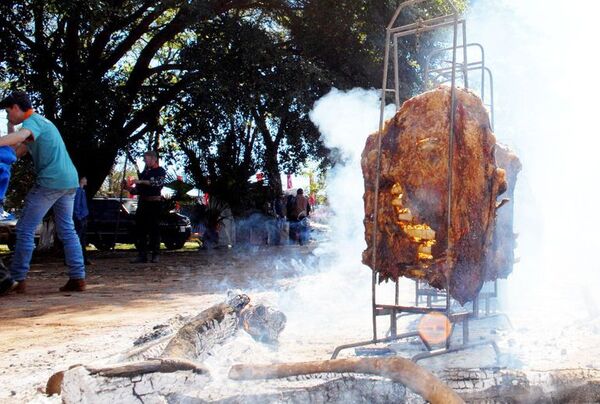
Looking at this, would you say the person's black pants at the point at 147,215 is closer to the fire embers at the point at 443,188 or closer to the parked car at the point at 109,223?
the parked car at the point at 109,223

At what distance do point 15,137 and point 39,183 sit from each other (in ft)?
3.45

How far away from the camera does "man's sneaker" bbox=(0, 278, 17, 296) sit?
298 inches

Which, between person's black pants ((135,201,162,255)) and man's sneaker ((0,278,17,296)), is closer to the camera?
man's sneaker ((0,278,17,296))

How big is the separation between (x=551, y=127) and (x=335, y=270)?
19.4 ft

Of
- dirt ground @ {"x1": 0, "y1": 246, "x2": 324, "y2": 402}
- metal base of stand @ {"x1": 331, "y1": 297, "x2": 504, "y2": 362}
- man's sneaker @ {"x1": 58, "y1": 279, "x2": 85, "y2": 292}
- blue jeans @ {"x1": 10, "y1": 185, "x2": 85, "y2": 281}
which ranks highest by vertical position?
blue jeans @ {"x1": 10, "y1": 185, "x2": 85, "y2": 281}

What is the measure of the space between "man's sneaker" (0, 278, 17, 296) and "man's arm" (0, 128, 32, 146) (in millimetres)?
1943

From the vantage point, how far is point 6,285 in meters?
7.65

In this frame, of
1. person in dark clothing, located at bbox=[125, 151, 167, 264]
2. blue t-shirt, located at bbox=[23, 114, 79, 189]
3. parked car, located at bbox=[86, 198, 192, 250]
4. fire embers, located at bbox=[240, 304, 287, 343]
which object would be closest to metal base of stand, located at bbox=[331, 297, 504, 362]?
fire embers, located at bbox=[240, 304, 287, 343]

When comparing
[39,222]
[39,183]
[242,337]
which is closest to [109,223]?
[39,222]

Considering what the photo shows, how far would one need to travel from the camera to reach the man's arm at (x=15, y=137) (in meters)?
6.22

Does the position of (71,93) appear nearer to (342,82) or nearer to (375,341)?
(342,82)

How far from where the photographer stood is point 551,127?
12.8 metres

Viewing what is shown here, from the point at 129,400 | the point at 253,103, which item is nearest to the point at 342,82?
the point at 253,103

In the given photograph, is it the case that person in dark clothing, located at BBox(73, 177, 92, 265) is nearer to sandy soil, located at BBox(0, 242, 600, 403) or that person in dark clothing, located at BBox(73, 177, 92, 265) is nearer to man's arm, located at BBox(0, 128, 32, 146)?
sandy soil, located at BBox(0, 242, 600, 403)
